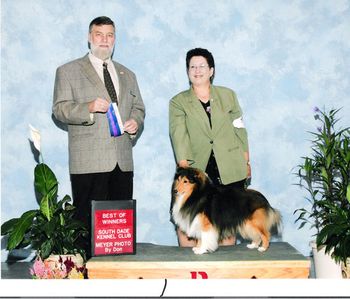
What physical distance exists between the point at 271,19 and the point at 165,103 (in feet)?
3.30

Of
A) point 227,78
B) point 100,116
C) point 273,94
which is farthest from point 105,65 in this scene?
point 273,94

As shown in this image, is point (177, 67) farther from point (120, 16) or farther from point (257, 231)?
point (257, 231)

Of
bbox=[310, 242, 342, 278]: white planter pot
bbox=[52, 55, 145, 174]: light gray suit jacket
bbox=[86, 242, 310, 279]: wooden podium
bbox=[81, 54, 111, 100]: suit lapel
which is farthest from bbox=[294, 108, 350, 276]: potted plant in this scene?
bbox=[81, 54, 111, 100]: suit lapel

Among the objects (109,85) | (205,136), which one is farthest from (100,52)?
(205,136)

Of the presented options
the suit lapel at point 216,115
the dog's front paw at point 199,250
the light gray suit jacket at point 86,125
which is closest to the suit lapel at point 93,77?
the light gray suit jacket at point 86,125

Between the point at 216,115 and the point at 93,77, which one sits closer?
the point at 93,77

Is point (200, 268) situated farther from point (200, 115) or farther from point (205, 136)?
point (200, 115)

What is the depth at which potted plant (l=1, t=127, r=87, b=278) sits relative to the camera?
10.5ft

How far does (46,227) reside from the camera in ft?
10.6

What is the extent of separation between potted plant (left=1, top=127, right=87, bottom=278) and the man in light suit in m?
0.15

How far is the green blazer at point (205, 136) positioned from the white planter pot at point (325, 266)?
2.24 ft

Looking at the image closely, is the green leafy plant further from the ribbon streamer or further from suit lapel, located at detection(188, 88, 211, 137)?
suit lapel, located at detection(188, 88, 211, 137)

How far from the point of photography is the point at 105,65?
3.56m

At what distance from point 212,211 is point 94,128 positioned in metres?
0.91
